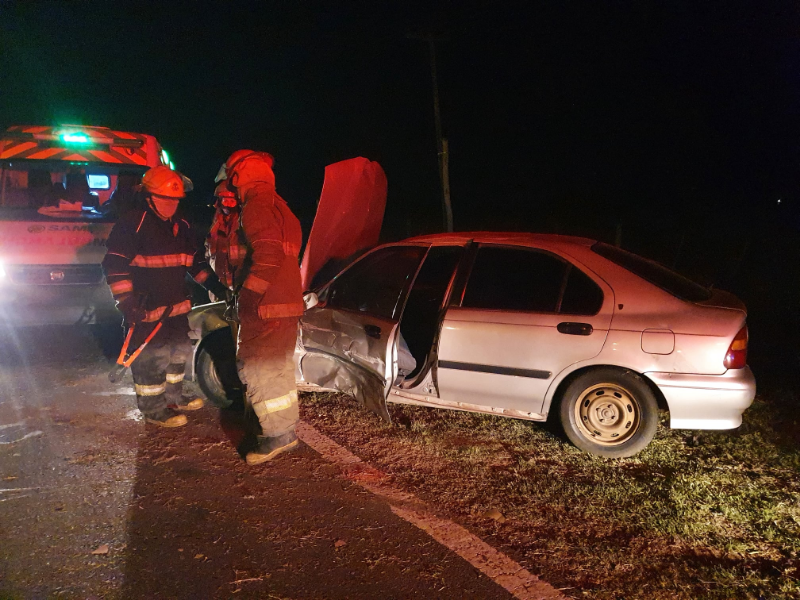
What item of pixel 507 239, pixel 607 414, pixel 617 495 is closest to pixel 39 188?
pixel 507 239

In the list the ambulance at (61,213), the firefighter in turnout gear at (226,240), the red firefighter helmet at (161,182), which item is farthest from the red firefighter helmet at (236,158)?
the ambulance at (61,213)

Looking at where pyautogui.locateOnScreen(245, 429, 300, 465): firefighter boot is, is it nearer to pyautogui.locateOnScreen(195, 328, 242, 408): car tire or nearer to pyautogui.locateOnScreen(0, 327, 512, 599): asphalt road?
pyautogui.locateOnScreen(0, 327, 512, 599): asphalt road

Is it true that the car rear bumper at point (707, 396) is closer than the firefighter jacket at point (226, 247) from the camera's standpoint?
Yes

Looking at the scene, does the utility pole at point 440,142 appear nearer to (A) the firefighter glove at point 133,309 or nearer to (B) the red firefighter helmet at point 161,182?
(B) the red firefighter helmet at point 161,182

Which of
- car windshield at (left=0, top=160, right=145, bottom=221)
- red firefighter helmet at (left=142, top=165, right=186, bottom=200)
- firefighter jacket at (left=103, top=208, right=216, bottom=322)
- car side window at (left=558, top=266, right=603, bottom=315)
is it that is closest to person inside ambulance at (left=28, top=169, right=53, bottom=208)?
car windshield at (left=0, top=160, right=145, bottom=221)

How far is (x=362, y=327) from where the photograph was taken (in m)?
4.07

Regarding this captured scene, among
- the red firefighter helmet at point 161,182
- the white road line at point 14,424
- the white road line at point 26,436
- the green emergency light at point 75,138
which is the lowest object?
the white road line at point 26,436

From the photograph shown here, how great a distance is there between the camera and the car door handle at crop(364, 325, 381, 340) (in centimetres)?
396

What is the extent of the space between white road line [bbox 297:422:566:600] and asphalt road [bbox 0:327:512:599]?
0.07m

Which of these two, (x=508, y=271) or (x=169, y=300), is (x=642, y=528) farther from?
(x=169, y=300)

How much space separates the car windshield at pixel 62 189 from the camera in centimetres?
653

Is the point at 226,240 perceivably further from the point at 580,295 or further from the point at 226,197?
the point at 580,295

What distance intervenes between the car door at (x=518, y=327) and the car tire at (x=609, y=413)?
0.19 m

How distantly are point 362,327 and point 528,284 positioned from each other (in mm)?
1226
